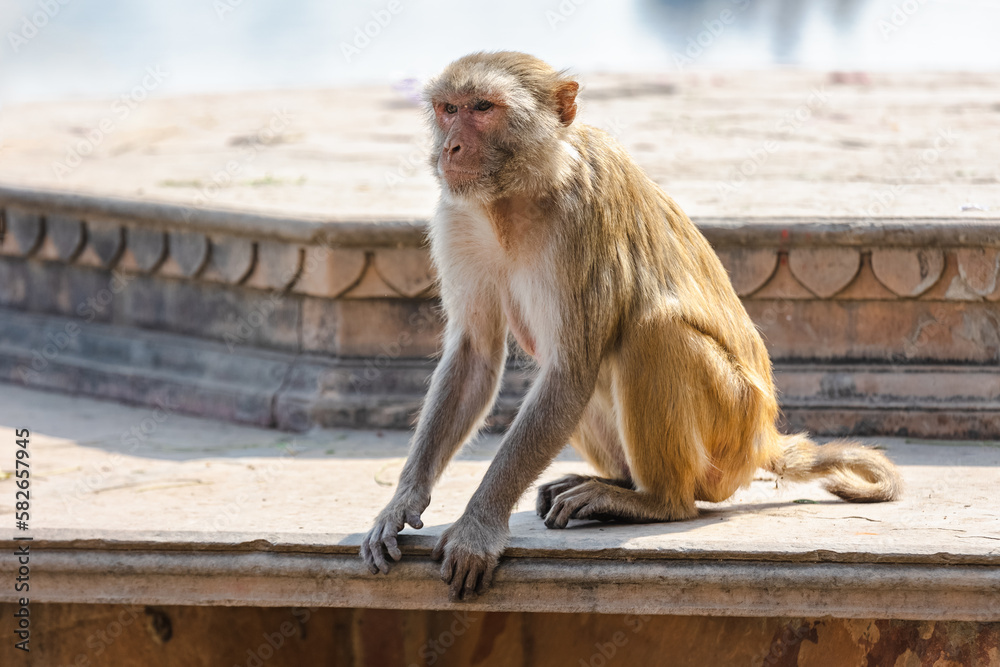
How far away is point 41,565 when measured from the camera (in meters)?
3.01

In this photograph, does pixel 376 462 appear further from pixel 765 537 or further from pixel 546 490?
pixel 765 537

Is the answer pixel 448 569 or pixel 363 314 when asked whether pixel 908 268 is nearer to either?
pixel 363 314

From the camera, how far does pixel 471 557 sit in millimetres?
2781

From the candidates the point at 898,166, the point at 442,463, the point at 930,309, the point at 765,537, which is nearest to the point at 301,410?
the point at 442,463

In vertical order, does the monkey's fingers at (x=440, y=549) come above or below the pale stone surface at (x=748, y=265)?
below

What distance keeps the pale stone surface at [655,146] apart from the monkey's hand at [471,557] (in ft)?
3.98

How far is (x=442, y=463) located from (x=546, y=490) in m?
0.32

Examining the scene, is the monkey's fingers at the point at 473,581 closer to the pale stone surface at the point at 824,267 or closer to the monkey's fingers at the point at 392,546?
the monkey's fingers at the point at 392,546

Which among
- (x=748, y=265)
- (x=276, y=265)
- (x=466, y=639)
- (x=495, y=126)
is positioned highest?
(x=495, y=126)

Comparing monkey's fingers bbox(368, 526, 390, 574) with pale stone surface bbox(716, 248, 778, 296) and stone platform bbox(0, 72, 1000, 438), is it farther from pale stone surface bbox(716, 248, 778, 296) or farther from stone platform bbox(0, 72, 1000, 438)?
pale stone surface bbox(716, 248, 778, 296)

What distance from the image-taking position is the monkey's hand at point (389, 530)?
2.87 metres

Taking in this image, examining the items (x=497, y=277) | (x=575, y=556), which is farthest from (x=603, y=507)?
(x=497, y=277)

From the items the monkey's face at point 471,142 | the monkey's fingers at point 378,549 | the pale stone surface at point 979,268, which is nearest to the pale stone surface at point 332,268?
the monkey's face at point 471,142

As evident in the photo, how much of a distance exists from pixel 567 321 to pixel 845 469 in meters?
1.06
